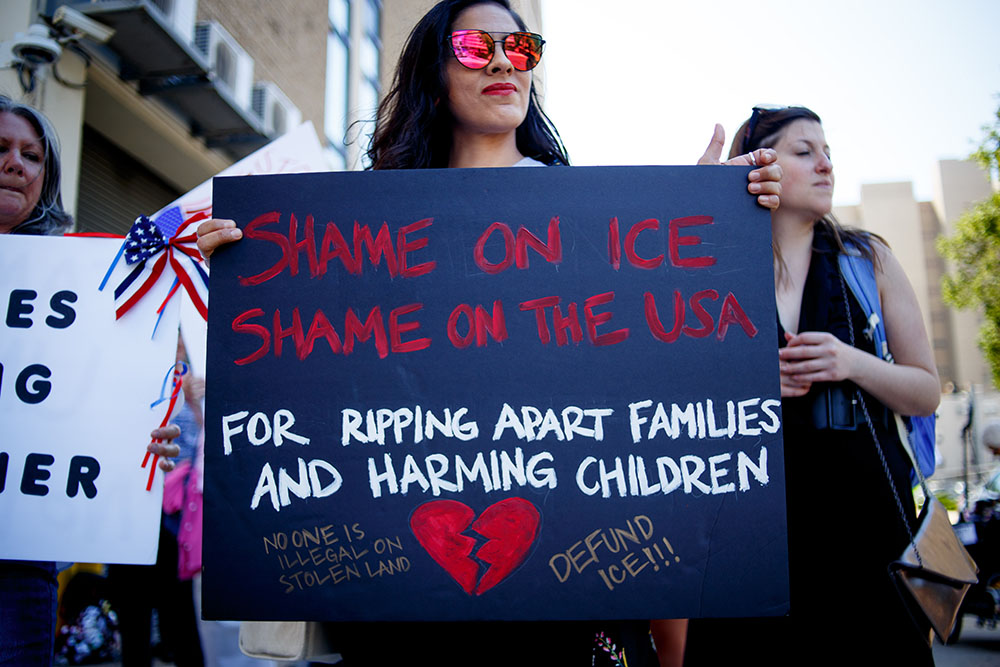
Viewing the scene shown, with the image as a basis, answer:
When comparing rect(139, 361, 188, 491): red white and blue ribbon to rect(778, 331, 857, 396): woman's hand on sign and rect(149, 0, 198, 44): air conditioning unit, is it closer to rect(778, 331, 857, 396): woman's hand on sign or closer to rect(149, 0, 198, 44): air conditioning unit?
rect(778, 331, 857, 396): woman's hand on sign

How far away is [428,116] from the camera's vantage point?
6.53ft

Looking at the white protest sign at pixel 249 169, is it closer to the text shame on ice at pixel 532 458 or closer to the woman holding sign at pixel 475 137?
the woman holding sign at pixel 475 137

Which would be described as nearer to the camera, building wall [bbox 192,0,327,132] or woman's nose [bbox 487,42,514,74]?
woman's nose [bbox 487,42,514,74]

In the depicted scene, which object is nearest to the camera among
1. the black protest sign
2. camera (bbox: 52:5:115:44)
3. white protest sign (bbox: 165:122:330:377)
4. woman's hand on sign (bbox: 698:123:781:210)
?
the black protest sign

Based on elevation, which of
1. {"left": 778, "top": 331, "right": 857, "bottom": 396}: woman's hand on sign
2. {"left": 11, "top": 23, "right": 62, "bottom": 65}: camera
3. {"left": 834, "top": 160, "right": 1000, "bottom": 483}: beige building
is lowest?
{"left": 778, "top": 331, "right": 857, "bottom": 396}: woman's hand on sign

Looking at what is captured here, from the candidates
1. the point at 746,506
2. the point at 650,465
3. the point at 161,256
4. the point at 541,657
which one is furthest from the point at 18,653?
the point at 746,506

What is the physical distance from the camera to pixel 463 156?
6.42 ft

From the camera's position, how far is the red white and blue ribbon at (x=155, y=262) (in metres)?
2.00

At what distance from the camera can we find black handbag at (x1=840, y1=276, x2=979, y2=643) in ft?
5.13

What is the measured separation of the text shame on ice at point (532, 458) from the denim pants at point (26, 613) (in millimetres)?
815

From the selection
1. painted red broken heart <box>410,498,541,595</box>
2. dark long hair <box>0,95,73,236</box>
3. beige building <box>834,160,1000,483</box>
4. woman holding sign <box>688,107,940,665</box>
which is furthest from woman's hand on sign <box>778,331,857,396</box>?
beige building <box>834,160,1000,483</box>

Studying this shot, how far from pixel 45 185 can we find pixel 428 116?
1.20 m

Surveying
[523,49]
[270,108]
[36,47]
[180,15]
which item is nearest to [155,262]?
[523,49]

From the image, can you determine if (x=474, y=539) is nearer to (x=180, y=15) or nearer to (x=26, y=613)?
(x=26, y=613)
